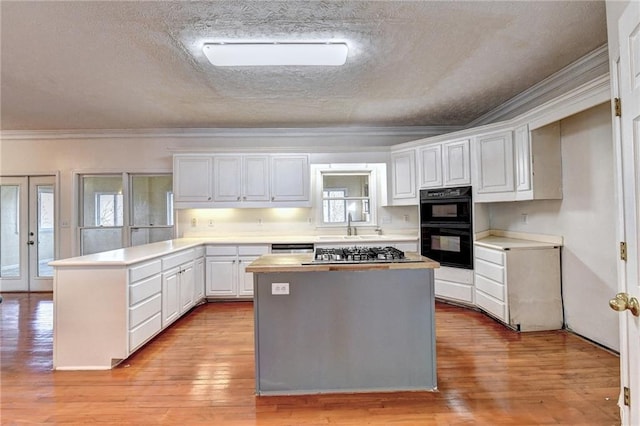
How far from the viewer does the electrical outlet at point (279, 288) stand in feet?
7.29

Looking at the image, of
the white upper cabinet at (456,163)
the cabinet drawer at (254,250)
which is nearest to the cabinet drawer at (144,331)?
the cabinet drawer at (254,250)

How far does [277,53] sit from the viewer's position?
2.62m

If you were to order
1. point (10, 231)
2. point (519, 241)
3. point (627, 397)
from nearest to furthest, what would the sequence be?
point (627, 397) < point (519, 241) < point (10, 231)

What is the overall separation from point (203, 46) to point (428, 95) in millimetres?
2528

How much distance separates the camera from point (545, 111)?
308cm

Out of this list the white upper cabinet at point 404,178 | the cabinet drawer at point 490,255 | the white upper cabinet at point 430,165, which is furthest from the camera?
the white upper cabinet at point 404,178

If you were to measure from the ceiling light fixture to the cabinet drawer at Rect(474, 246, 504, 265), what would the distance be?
2533 millimetres

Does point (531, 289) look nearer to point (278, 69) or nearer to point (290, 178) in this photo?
point (290, 178)

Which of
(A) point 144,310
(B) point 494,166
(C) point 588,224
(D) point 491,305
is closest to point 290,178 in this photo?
(A) point 144,310

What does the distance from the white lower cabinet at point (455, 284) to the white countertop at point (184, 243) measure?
60 cm

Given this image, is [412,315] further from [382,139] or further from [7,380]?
[382,139]

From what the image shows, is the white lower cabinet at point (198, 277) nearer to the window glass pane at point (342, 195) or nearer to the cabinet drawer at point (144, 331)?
the cabinet drawer at point (144, 331)

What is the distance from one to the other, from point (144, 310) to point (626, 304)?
3.31m

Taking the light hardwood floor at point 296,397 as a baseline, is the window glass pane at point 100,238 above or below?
above
